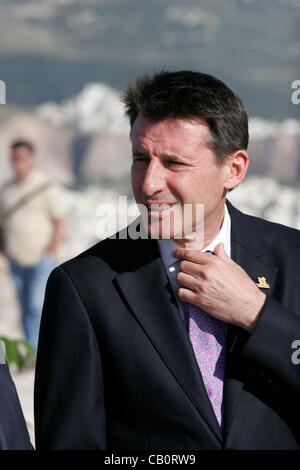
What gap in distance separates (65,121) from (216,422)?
535cm

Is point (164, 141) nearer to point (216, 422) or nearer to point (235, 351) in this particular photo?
point (235, 351)

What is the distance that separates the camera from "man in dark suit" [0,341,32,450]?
2.24m

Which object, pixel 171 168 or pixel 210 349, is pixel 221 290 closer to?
pixel 210 349

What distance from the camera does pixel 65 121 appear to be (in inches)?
297

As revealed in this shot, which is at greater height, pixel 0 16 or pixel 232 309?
pixel 0 16

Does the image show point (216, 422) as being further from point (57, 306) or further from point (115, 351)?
point (57, 306)

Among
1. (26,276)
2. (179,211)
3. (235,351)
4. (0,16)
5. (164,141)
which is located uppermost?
(0,16)

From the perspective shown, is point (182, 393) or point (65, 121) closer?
point (182, 393)

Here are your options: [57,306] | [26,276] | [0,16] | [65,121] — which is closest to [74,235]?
[26,276]

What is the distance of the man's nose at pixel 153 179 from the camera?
2.46 meters

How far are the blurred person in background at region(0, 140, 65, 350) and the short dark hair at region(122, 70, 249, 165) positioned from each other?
4.54m

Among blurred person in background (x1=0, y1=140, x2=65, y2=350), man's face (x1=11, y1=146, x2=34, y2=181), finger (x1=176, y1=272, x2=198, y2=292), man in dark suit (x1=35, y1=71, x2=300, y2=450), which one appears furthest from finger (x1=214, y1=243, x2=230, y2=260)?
man's face (x1=11, y1=146, x2=34, y2=181)

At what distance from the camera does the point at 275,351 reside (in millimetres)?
2492

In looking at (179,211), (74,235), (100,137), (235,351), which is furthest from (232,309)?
(100,137)
